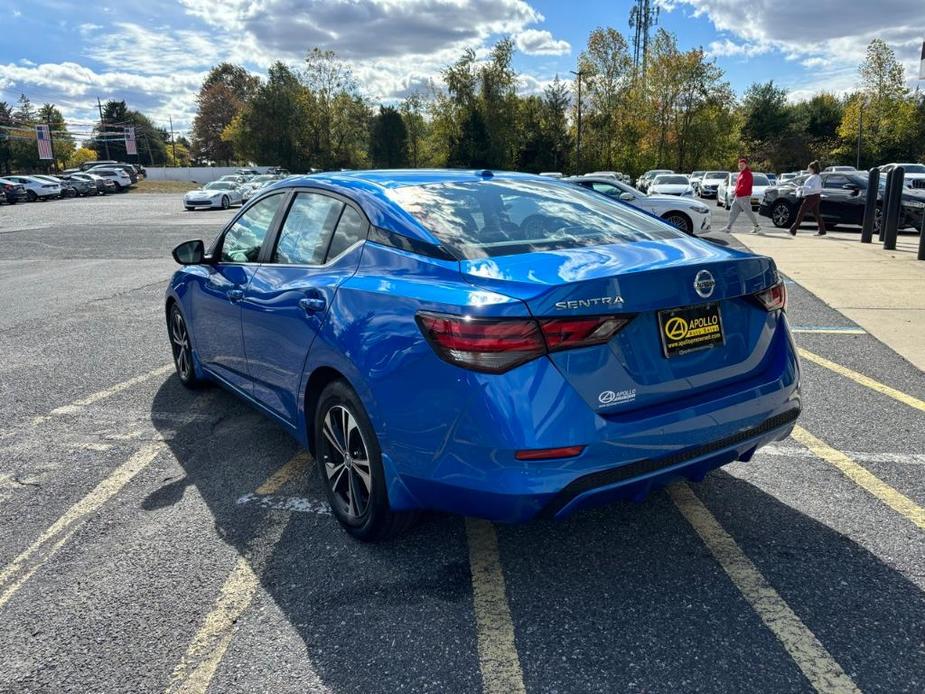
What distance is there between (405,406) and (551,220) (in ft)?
3.99

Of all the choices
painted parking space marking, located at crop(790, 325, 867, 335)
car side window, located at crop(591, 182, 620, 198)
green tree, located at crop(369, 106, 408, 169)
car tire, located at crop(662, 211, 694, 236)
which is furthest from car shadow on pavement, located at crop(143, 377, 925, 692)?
green tree, located at crop(369, 106, 408, 169)

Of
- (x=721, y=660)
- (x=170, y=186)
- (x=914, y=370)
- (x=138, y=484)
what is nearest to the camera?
(x=721, y=660)

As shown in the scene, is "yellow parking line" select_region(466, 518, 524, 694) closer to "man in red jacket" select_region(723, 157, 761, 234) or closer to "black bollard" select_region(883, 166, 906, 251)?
"black bollard" select_region(883, 166, 906, 251)

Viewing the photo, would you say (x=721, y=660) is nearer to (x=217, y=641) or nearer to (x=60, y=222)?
(x=217, y=641)

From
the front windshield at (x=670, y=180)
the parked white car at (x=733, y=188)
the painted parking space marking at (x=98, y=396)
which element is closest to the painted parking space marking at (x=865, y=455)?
the painted parking space marking at (x=98, y=396)

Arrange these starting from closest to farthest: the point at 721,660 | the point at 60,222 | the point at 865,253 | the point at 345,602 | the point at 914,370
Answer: the point at 721,660 < the point at 345,602 < the point at 914,370 < the point at 865,253 < the point at 60,222

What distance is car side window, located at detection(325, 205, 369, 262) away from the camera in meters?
3.11

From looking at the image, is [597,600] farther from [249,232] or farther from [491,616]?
[249,232]

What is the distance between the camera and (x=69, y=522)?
3322 mm

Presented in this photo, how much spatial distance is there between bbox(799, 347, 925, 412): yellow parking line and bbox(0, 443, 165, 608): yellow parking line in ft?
15.9

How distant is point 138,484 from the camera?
3.71m

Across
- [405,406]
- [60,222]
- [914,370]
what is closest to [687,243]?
[405,406]

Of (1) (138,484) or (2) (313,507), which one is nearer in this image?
(2) (313,507)

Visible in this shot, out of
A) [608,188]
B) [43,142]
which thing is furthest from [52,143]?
[608,188]
